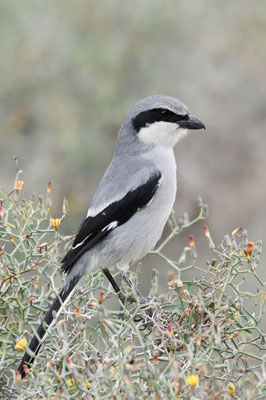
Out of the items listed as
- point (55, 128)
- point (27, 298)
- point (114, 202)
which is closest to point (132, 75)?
point (55, 128)

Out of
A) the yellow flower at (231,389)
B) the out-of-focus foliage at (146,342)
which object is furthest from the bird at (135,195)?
the yellow flower at (231,389)

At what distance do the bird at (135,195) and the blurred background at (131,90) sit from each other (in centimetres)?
156

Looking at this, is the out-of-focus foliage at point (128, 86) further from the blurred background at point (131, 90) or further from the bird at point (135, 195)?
the bird at point (135, 195)

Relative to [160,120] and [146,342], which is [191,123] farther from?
[146,342]

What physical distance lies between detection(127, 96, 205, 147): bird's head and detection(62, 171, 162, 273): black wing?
25 cm

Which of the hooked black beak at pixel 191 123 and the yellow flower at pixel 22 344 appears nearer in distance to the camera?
the yellow flower at pixel 22 344

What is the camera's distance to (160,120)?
11.1 ft

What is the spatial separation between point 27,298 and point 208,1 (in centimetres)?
523

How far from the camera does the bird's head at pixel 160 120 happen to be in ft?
11.1

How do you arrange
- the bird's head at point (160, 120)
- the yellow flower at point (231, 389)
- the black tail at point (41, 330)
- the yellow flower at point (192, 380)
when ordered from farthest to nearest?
the bird's head at point (160, 120)
the black tail at point (41, 330)
the yellow flower at point (231, 389)
the yellow flower at point (192, 380)

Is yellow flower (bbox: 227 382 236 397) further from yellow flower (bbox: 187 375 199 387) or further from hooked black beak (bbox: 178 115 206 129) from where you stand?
hooked black beak (bbox: 178 115 206 129)

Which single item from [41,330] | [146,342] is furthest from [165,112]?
[146,342]

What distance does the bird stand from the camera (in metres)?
3.02

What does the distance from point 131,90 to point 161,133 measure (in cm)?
262
